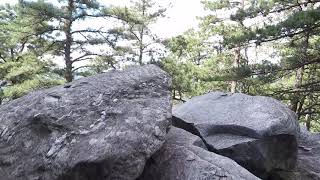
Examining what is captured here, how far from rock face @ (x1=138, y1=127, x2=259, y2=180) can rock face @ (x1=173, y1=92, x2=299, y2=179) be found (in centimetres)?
101

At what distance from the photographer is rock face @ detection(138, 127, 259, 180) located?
17.3 feet

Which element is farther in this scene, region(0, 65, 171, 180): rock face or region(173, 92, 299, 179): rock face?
region(173, 92, 299, 179): rock face

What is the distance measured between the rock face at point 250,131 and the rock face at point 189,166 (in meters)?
1.01

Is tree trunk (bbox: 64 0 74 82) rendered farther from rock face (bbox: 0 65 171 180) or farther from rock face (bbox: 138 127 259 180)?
rock face (bbox: 138 127 259 180)

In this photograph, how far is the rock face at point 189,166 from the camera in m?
5.27

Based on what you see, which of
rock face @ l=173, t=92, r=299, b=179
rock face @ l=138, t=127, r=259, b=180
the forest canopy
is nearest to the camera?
rock face @ l=138, t=127, r=259, b=180

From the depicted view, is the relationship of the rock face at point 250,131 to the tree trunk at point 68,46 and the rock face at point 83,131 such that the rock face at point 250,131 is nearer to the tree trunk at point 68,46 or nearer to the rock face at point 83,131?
the rock face at point 83,131

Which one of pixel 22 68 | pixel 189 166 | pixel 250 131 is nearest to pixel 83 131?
pixel 189 166

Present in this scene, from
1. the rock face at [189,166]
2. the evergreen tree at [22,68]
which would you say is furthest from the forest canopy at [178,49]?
the rock face at [189,166]

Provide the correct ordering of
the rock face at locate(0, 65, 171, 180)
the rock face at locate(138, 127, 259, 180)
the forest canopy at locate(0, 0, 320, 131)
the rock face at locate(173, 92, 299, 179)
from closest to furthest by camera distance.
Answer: the rock face at locate(0, 65, 171, 180) < the rock face at locate(138, 127, 259, 180) < the rock face at locate(173, 92, 299, 179) < the forest canopy at locate(0, 0, 320, 131)

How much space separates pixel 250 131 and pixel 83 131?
292 cm

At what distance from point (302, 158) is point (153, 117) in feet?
12.1

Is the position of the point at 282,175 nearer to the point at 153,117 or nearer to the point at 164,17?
the point at 153,117

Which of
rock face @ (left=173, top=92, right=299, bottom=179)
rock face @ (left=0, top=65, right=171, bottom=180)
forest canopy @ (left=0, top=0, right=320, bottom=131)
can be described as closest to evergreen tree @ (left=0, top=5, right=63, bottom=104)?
forest canopy @ (left=0, top=0, right=320, bottom=131)
